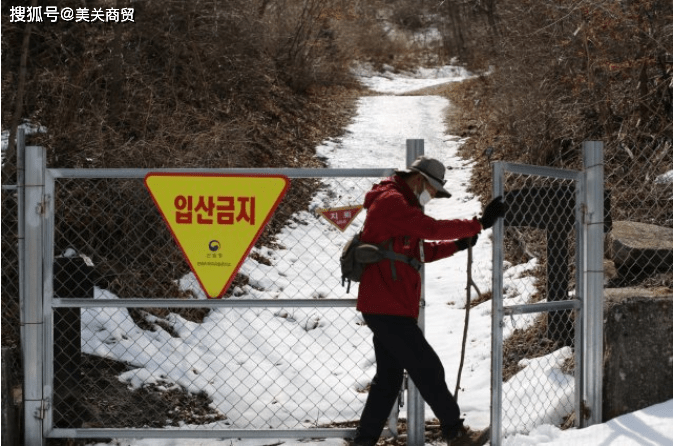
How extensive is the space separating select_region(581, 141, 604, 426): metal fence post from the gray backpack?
4.16 ft

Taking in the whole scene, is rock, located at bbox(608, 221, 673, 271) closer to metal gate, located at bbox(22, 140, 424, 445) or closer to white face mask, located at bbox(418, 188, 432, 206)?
metal gate, located at bbox(22, 140, 424, 445)

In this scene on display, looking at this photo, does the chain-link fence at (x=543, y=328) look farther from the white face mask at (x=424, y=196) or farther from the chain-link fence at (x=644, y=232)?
the chain-link fence at (x=644, y=232)

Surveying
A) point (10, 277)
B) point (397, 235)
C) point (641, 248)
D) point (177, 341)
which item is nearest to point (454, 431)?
point (397, 235)

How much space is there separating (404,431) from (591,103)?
262 inches

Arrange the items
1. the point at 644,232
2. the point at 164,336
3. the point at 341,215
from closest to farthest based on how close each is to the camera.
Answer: the point at 341,215, the point at 644,232, the point at 164,336

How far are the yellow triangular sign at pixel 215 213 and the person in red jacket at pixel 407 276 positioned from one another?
69cm

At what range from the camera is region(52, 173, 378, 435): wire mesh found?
5.43 metres

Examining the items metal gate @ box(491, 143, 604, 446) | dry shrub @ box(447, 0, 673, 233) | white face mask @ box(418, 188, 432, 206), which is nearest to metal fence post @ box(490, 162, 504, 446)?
metal gate @ box(491, 143, 604, 446)

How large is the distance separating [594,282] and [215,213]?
7.87 ft

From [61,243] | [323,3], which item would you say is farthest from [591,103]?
[323,3]

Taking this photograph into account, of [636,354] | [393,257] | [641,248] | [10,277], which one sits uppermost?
[393,257]

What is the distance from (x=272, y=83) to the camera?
15875mm

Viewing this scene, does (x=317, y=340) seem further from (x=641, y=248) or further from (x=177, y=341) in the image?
(x=641, y=248)

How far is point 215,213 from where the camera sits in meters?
4.94
